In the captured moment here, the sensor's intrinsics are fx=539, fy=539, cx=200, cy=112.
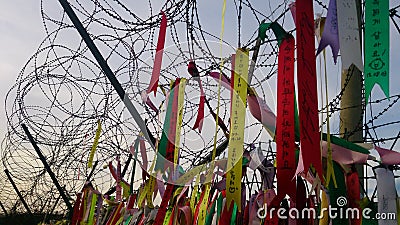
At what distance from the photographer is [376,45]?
1.07 m

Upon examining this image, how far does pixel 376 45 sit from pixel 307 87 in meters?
0.16

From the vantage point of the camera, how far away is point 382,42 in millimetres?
1069

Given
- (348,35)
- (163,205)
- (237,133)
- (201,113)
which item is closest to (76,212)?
(163,205)

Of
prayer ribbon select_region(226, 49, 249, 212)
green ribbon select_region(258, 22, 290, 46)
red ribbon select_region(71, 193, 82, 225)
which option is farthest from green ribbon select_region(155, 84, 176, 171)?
red ribbon select_region(71, 193, 82, 225)

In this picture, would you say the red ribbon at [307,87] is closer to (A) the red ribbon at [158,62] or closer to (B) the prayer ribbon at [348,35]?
(B) the prayer ribbon at [348,35]

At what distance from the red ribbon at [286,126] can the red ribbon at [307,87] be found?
6 cm

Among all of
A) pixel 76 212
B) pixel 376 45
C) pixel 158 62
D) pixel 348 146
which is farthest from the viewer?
pixel 76 212

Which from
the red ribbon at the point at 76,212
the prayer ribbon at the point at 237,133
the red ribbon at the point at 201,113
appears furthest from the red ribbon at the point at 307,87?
the red ribbon at the point at 76,212

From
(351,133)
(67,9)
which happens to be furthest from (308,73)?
(67,9)

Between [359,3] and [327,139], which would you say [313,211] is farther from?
[359,3]

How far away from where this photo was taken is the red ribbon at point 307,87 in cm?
107

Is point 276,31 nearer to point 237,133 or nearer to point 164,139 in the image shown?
point 237,133

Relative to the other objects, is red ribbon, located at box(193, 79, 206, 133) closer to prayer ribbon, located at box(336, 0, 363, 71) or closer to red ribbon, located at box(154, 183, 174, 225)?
red ribbon, located at box(154, 183, 174, 225)

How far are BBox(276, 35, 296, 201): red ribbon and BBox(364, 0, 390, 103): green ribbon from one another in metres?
0.16
